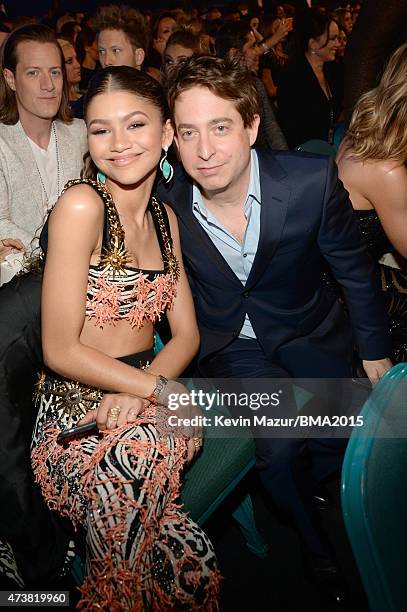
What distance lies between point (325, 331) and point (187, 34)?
233cm

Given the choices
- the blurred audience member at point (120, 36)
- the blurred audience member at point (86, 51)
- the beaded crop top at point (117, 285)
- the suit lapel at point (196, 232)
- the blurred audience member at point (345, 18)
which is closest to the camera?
the beaded crop top at point (117, 285)

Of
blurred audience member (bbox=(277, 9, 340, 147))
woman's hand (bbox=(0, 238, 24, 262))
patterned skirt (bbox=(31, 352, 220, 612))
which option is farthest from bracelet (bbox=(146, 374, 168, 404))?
blurred audience member (bbox=(277, 9, 340, 147))

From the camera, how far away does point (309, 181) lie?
186 centimetres

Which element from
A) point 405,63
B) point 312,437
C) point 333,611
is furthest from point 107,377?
point 405,63

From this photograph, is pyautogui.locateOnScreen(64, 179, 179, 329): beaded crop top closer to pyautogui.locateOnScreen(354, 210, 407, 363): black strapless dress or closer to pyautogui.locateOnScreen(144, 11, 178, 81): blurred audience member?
pyautogui.locateOnScreen(354, 210, 407, 363): black strapless dress

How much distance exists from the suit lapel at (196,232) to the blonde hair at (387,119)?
0.67 m

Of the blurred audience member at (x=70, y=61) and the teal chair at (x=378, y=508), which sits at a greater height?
the blurred audience member at (x=70, y=61)

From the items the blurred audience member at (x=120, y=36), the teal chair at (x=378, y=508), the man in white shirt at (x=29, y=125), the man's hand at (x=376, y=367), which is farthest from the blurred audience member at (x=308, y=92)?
the teal chair at (x=378, y=508)

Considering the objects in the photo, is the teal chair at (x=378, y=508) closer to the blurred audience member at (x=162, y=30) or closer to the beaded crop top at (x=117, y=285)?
the beaded crop top at (x=117, y=285)

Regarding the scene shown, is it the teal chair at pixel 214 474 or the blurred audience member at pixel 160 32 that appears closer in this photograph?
the teal chair at pixel 214 474

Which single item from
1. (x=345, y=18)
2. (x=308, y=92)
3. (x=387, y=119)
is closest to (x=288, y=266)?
(x=387, y=119)

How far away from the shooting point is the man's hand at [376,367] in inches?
77.4

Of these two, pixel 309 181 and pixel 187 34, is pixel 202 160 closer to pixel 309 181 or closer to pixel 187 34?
pixel 309 181

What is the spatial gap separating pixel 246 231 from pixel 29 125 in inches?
49.1
